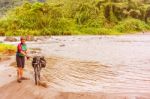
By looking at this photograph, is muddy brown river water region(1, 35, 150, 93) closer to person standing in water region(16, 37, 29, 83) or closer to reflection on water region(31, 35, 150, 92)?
reflection on water region(31, 35, 150, 92)

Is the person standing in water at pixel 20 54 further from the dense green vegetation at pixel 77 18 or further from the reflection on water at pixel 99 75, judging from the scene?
the dense green vegetation at pixel 77 18

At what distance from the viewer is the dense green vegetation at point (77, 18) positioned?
50594 millimetres

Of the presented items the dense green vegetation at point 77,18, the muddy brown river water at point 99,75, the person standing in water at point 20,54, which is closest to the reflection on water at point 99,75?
the muddy brown river water at point 99,75

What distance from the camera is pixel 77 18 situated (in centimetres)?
5631

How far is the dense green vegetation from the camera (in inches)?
1992

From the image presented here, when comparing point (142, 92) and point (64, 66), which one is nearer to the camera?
point (142, 92)

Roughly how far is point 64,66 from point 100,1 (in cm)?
4379

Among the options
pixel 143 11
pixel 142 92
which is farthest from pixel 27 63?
pixel 143 11

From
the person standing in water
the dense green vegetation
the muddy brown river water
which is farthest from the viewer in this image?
the dense green vegetation

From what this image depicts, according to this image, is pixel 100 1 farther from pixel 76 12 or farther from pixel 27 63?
pixel 27 63

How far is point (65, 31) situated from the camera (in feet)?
167

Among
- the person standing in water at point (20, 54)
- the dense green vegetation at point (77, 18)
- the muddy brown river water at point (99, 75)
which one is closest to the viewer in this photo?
the muddy brown river water at point (99, 75)

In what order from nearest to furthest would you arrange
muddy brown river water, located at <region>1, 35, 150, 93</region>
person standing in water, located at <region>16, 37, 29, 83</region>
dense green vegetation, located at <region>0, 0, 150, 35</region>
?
muddy brown river water, located at <region>1, 35, 150, 93</region>, person standing in water, located at <region>16, 37, 29, 83</region>, dense green vegetation, located at <region>0, 0, 150, 35</region>

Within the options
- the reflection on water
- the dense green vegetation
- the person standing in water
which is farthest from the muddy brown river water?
the dense green vegetation
